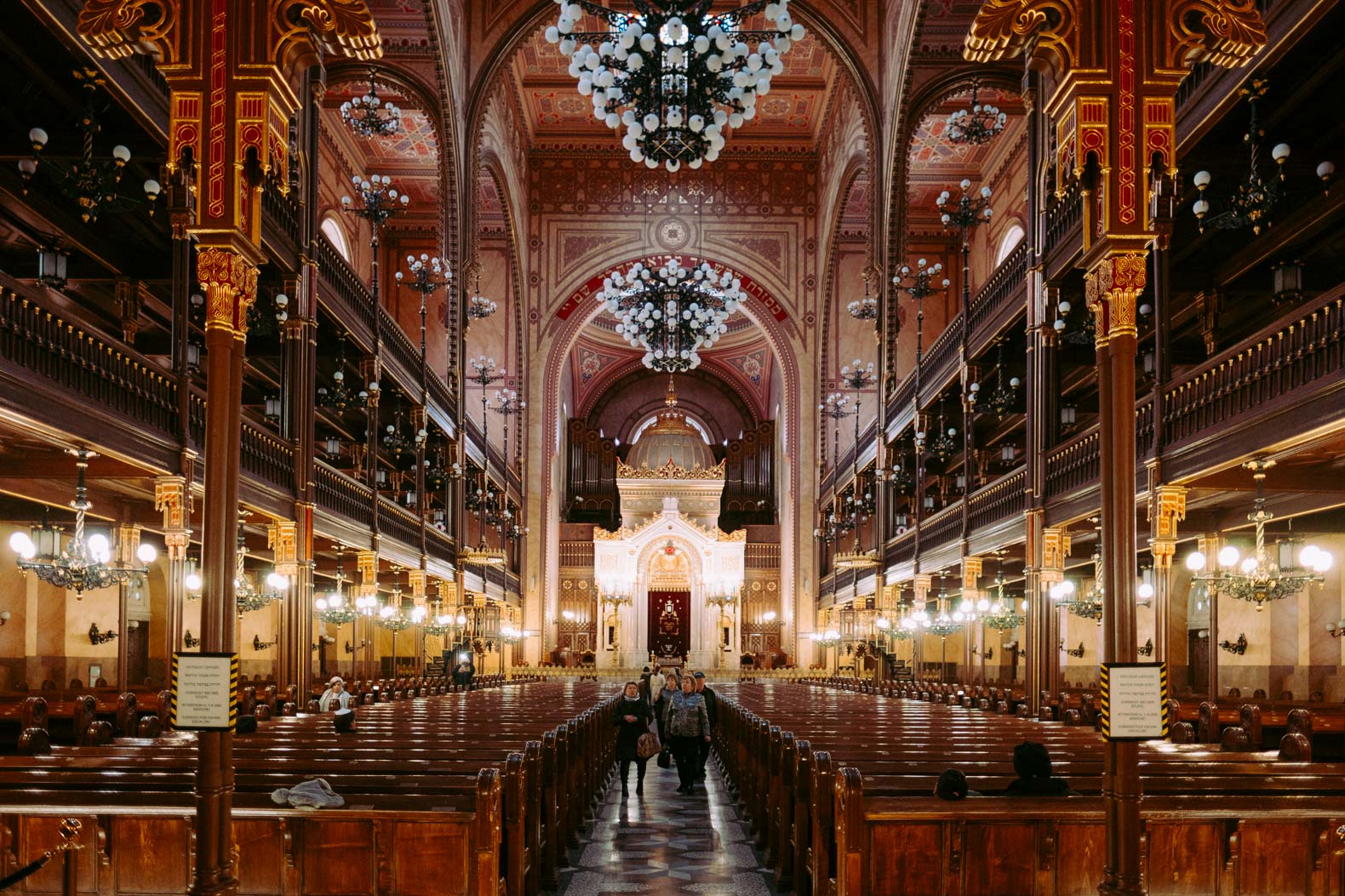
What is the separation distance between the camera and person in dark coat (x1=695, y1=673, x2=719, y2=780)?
610 inches

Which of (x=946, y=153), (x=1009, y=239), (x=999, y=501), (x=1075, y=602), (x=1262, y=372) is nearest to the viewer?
(x=1262, y=372)

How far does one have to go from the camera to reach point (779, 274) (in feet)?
138

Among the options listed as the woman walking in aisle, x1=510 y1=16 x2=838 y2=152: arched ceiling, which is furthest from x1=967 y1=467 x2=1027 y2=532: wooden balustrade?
x1=510 y1=16 x2=838 y2=152: arched ceiling

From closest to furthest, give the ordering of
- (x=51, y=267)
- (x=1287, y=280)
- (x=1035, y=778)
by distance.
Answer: (x=1035, y=778) < (x=51, y=267) < (x=1287, y=280)

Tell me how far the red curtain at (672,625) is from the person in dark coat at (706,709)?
2648 cm

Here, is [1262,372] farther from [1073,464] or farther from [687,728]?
[687,728]

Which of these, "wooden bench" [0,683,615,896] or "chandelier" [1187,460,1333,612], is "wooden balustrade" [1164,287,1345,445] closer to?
"chandelier" [1187,460,1333,612]

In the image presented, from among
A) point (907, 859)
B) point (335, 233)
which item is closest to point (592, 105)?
point (335, 233)

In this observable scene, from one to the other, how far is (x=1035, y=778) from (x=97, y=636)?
20.8m

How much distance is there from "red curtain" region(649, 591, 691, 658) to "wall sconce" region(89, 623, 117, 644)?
26794mm

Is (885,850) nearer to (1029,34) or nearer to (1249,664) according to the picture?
(1029,34)

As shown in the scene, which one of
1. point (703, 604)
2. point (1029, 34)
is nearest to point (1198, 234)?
point (1029, 34)

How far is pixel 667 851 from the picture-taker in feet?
37.0

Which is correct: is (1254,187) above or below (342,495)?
above
